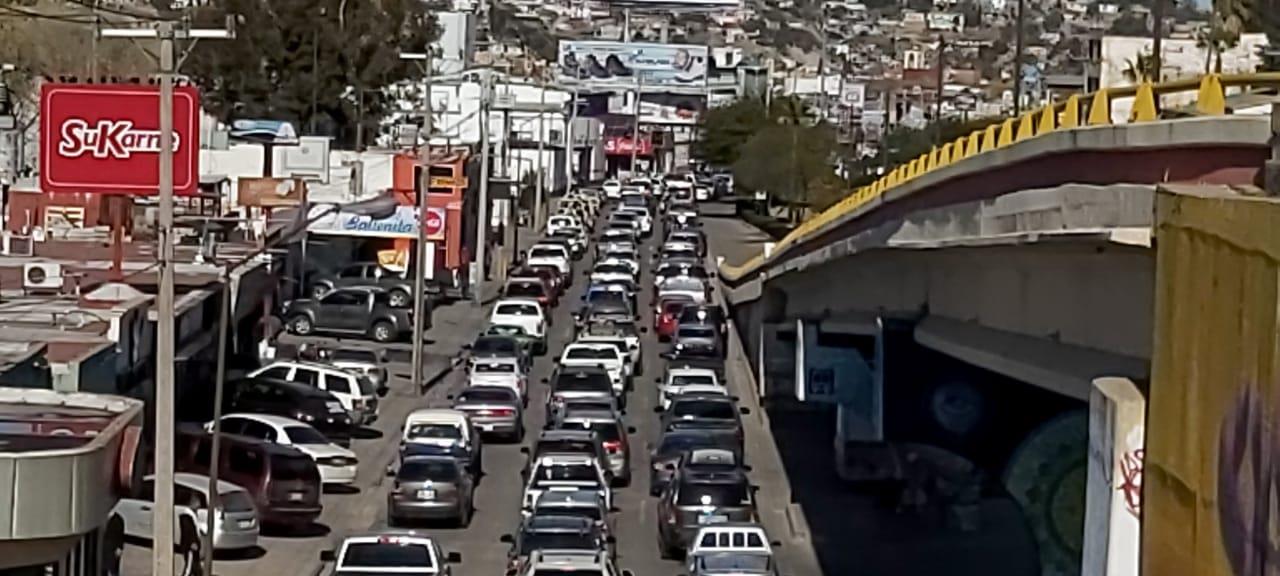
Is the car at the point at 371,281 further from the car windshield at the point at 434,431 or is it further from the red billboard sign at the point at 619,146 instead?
the red billboard sign at the point at 619,146

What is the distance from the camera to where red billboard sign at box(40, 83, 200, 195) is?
1377 inches

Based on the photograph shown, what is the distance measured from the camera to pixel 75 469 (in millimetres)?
18922

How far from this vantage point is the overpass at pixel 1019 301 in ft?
50.6

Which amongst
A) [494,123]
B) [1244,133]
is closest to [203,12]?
[494,123]

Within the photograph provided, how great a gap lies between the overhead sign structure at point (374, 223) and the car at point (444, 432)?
26752mm

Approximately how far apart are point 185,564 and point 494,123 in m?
86.8

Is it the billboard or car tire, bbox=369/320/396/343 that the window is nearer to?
car tire, bbox=369/320/396/343

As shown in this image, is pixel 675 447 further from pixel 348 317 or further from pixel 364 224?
pixel 364 224

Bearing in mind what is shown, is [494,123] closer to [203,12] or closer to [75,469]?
[203,12]

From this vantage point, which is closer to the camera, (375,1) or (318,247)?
(318,247)

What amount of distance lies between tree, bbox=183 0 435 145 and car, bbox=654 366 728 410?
51.7m

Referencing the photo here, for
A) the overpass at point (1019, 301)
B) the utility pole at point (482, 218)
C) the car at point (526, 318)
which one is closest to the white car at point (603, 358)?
the overpass at point (1019, 301)

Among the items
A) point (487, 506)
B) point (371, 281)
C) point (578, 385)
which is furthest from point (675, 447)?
point (371, 281)

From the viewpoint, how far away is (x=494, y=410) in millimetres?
43406
